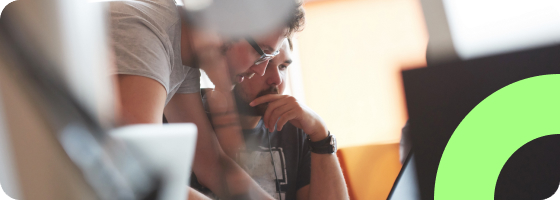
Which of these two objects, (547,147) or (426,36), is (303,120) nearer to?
(426,36)

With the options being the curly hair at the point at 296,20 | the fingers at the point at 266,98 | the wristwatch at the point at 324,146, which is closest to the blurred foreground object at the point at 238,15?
the curly hair at the point at 296,20

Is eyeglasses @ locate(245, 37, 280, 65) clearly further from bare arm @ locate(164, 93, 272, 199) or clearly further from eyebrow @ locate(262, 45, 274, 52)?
bare arm @ locate(164, 93, 272, 199)

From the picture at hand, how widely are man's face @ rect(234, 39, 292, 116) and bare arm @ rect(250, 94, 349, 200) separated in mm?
14

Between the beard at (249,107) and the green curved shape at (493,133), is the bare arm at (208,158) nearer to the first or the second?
the beard at (249,107)

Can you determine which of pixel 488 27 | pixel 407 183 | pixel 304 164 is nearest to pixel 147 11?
Result: pixel 304 164

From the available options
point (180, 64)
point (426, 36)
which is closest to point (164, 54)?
point (180, 64)

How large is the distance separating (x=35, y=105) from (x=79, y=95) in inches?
1.6

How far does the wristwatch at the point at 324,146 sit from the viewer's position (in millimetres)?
619

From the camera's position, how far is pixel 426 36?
2.29ft

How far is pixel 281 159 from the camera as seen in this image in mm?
592

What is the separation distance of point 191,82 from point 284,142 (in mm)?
205

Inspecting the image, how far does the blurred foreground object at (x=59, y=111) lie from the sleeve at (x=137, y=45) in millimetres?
39

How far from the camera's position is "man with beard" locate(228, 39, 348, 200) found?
544 millimetres

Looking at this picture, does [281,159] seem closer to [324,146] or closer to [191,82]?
[324,146]
